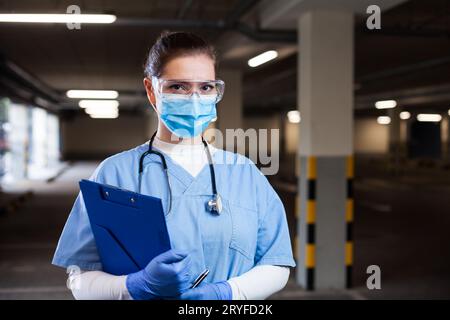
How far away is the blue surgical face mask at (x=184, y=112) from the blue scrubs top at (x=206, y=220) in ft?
0.28

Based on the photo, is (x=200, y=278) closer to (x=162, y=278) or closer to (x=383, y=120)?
(x=162, y=278)

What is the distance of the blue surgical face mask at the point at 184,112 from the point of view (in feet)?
4.31

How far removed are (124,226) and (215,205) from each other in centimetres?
21

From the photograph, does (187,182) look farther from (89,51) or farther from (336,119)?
(89,51)

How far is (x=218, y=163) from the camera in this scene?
1396mm

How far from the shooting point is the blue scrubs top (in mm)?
1306

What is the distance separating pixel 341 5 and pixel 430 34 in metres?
1.63

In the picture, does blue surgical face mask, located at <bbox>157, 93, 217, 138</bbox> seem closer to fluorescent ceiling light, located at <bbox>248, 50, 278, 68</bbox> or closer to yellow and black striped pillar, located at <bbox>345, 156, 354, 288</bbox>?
yellow and black striped pillar, located at <bbox>345, 156, 354, 288</bbox>

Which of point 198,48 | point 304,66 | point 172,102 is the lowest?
point 172,102

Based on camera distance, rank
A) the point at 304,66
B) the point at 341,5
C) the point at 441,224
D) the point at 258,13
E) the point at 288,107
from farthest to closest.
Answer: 1. the point at 288,107
2. the point at 441,224
3. the point at 258,13
4. the point at 304,66
5. the point at 341,5

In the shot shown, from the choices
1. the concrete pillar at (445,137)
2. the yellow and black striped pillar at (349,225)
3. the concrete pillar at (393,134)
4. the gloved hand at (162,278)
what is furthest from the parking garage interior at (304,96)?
the concrete pillar at (445,137)

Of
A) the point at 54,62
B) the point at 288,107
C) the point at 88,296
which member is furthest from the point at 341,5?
the point at 288,107

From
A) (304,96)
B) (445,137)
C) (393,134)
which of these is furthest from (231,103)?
(445,137)

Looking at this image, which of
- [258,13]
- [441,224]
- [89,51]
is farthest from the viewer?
[89,51]
